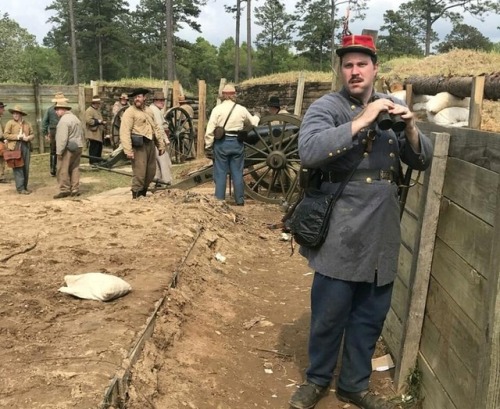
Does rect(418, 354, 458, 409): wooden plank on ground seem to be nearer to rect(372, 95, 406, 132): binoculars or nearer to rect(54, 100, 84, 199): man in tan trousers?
rect(372, 95, 406, 132): binoculars

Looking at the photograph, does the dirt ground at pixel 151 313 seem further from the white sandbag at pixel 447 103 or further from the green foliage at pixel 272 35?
the green foliage at pixel 272 35

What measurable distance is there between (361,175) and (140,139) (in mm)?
6398

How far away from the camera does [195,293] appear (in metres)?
Answer: 4.73

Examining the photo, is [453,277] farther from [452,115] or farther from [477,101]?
[452,115]

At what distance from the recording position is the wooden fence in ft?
7.12

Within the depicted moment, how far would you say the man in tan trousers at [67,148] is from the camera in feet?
34.9

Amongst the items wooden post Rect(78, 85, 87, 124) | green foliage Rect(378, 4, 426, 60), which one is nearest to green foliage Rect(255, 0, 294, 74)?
green foliage Rect(378, 4, 426, 60)

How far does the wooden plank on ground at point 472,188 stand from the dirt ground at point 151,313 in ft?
4.37

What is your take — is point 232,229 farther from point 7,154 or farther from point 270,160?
point 7,154

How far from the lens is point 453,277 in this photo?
267 cm

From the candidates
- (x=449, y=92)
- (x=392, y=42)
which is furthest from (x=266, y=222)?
(x=392, y=42)

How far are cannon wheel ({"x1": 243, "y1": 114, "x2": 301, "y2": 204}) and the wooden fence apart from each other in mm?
5466

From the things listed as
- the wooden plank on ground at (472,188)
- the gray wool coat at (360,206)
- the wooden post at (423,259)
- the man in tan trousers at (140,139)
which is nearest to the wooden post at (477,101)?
the wooden post at (423,259)

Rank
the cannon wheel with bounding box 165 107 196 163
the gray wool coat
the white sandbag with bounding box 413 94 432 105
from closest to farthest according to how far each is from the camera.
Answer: the gray wool coat
the white sandbag with bounding box 413 94 432 105
the cannon wheel with bounding box 165 107 196 163
